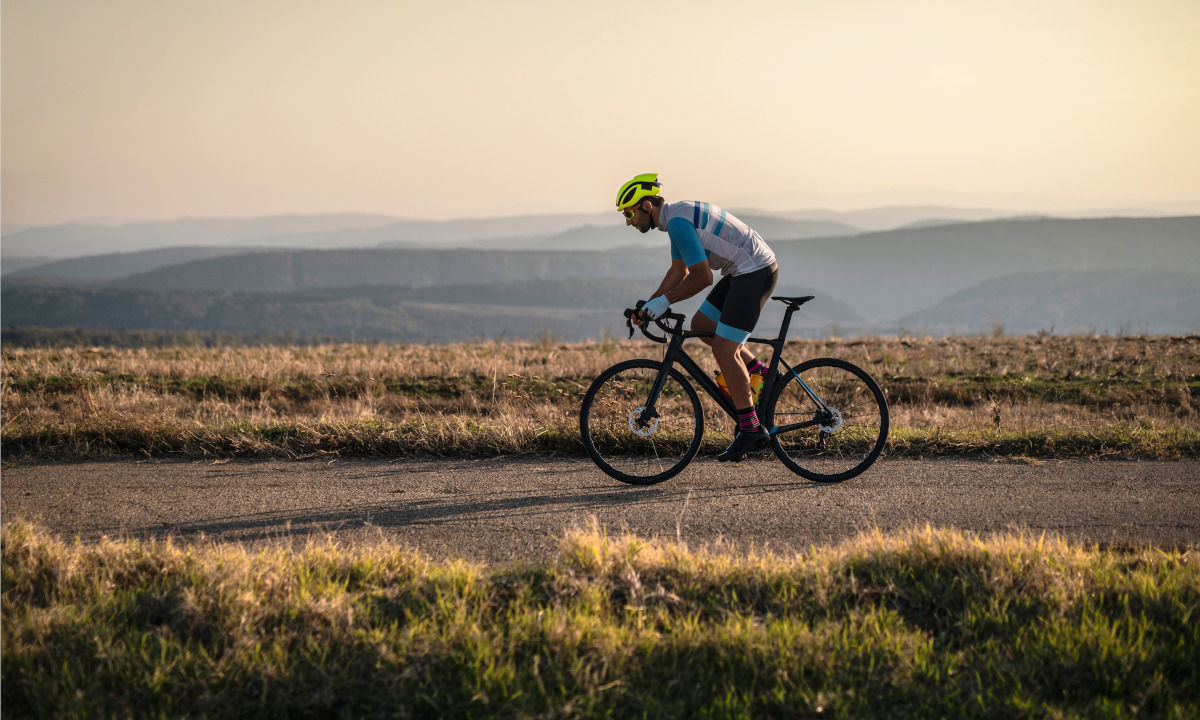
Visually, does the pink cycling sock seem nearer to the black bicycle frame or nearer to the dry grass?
the black bicycle frame

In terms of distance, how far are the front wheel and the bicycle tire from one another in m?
0.73

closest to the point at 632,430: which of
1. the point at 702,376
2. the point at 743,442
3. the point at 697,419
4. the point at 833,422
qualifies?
the point at 697,419

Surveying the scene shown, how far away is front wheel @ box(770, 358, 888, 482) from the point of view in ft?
22.8

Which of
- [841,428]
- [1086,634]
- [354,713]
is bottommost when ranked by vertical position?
[354,713]

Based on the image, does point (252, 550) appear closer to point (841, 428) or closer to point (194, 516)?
point (194, 516)

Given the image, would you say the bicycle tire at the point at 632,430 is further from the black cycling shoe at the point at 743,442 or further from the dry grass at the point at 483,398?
the dry grass at the point at 483,398

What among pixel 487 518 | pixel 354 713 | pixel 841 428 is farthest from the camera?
pixel 841 428

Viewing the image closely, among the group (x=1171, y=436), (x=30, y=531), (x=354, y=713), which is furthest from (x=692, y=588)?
(x=1171, y=436)

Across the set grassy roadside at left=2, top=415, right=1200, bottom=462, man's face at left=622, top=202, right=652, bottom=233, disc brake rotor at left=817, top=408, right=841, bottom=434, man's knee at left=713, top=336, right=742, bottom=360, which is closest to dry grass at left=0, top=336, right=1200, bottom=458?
grassy roadside at left=2, top=415, right=1200, bottom=462

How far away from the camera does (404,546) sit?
5203mm

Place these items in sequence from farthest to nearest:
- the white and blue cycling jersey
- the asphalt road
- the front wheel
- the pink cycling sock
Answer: the front wheel, the pink cycling sock, the white and blue cycling jersey, the asphalt road

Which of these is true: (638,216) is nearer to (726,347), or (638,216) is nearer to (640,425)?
(726,347)

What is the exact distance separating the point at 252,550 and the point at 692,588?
2.66m

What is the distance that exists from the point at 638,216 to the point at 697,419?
1706 mm
